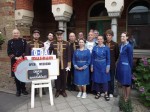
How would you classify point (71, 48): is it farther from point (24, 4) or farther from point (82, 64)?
point (24, 4)

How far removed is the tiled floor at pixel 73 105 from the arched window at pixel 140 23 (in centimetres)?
414

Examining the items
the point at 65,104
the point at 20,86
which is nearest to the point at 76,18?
the point at 20,86

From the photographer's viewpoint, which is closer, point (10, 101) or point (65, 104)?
point (65, 104)

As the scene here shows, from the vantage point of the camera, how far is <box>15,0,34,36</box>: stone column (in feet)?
27.8

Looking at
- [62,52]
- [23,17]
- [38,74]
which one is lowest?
[38,74]

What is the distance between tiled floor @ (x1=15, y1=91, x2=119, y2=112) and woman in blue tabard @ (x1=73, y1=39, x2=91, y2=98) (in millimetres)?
380

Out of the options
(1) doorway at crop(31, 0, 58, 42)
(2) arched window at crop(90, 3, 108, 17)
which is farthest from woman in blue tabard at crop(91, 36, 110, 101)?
(1) doorway at crop(31, 0, 58, 42)

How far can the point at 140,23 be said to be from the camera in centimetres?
938

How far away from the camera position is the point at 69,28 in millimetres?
10742

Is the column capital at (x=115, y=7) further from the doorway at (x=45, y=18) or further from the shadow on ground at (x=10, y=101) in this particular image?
the doorway at (x=45, y=18)

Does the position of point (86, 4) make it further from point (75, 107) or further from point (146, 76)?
point (75, 107)

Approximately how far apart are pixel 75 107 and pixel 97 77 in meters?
1.07

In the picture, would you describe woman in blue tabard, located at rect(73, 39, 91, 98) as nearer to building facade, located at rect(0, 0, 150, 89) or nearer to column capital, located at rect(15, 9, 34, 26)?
building facade, located at rect(0, 0, 150, 89)

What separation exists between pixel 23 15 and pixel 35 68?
12.0 ft
